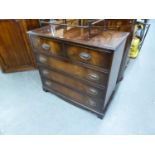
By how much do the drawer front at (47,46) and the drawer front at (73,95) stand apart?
1.56 feet

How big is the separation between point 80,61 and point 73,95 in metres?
0.54

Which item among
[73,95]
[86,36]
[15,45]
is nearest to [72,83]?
[73,95]

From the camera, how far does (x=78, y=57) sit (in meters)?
1.24

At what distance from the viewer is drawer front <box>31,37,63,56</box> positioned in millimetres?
1306

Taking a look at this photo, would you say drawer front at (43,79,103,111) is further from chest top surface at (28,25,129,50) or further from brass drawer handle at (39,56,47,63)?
chest top surface at (28,25,129,50)

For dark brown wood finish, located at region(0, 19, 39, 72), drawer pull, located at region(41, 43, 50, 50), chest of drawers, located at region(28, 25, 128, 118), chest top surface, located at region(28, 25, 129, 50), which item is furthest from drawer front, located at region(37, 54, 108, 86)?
dark brown wood finish, located at region(0, 19, 39, 72)

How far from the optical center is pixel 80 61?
1.26m

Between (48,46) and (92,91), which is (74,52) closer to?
(48,46)

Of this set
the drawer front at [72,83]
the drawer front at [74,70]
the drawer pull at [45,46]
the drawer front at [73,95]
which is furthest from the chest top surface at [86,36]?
the drawer front at [73,95]

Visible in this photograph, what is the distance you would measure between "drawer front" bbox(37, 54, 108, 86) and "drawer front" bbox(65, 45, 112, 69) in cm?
9

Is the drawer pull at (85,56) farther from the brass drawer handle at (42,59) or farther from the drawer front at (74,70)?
the brass drawer handle at (42,59)

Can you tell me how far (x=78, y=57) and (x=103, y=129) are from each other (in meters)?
0.84
